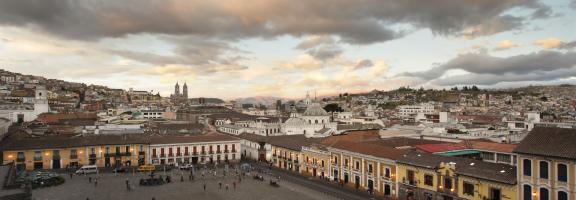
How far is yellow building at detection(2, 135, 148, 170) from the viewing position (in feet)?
171

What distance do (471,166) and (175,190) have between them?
26292 millimetres

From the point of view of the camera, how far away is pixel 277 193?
1591 inches

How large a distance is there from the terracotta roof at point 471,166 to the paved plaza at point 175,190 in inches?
321

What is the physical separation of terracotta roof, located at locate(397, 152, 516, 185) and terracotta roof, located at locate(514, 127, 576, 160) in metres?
2.49

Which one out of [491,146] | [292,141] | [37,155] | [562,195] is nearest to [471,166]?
[562,195]

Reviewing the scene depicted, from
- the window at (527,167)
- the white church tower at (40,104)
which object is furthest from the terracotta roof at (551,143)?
the white church tower at (40,104)

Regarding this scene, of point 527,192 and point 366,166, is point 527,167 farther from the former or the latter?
point 366,166

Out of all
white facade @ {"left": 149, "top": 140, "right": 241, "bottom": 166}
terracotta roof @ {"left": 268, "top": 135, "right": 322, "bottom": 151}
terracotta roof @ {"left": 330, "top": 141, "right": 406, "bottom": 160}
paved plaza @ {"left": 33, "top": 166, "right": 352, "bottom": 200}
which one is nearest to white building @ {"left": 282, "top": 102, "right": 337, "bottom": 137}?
terracotta roof @ {"left": 268, "top": 135, "right": 322, "bottom": 151}

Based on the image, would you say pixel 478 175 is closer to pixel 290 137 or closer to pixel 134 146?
pixel 290 137

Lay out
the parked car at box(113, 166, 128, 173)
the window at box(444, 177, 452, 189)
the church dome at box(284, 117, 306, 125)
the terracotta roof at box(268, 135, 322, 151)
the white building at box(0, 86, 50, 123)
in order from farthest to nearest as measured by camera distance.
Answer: the white building at box(0, 86, 50, 123)
the church dome at box(284, 117, 306, 125)
the terracotta roof at box(268, 135, 322, 151)
the parked car at box(113, 166, 128, 173)
the window at box(444, 177, 452, 189)

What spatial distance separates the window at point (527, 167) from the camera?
2783 centimetres

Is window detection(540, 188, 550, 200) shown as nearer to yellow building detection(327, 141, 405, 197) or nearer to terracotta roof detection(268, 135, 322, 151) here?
yellow building detection(327, 141, 405, 197)

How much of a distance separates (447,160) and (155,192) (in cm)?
2582

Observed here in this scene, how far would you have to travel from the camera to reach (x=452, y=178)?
32.9 m
